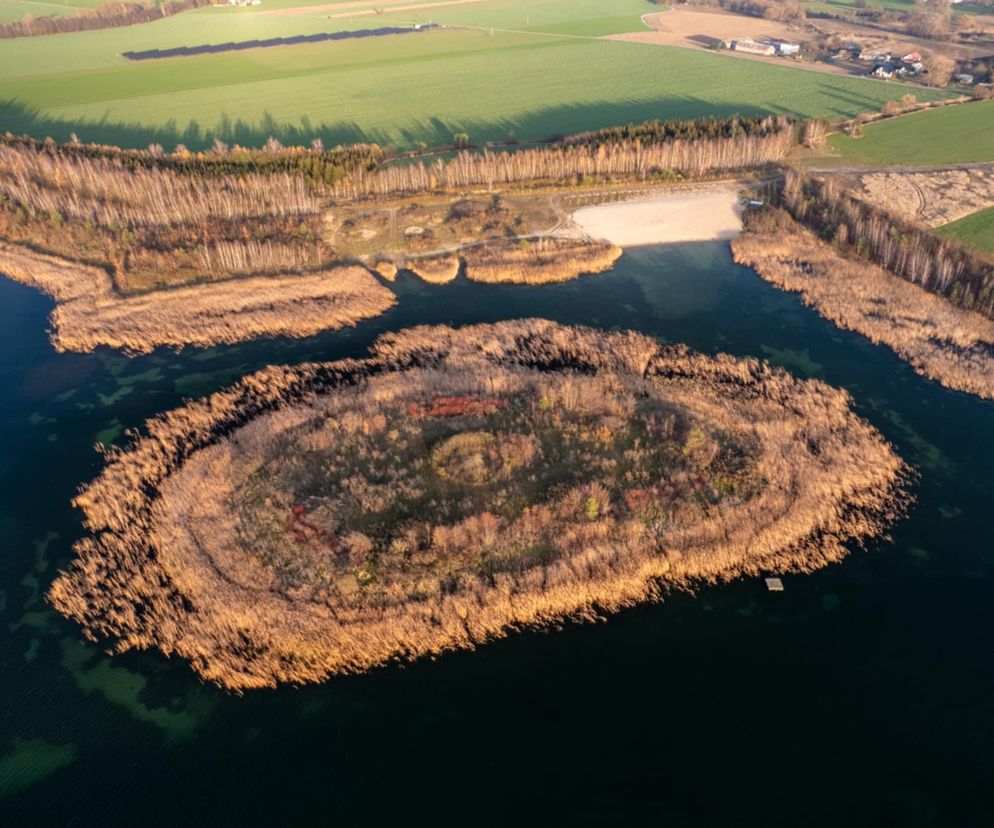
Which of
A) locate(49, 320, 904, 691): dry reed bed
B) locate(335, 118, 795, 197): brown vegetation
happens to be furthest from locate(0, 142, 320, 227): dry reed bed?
locate(49, 320, 904, 691): dry reed bed

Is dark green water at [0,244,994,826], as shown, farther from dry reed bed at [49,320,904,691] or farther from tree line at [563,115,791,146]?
tree line at [563,115,791,146]

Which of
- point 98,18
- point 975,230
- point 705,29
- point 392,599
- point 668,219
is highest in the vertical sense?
point 98,18

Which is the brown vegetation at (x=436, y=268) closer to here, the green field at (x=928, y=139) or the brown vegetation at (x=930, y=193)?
the brown vegetation at (x=930, y=193)

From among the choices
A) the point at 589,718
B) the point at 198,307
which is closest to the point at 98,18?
the point at 198,307

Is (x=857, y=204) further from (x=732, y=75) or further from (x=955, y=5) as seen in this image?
(x=955, y=5)

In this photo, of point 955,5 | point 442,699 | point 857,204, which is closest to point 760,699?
point 442,699

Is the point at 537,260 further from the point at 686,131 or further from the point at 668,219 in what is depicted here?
the point at 686,131
